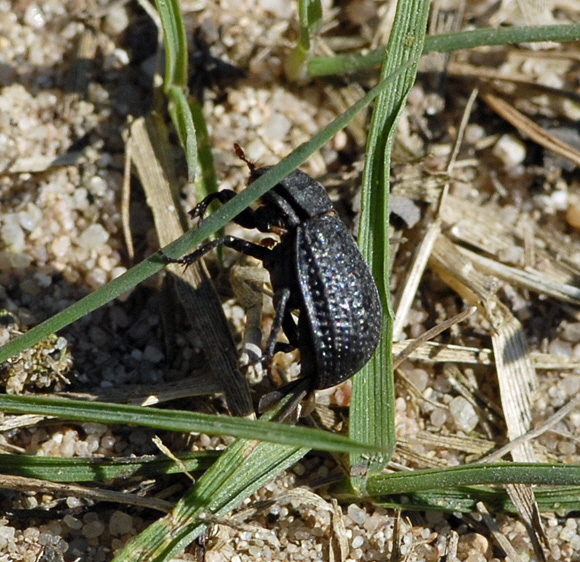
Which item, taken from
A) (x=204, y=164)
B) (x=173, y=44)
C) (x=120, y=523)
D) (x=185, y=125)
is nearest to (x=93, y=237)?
(x=204, y=164)

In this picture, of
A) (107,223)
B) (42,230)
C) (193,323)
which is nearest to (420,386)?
(193,323)

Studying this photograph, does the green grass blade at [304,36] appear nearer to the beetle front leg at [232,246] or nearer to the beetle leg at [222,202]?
the beetle leg at [222,202]

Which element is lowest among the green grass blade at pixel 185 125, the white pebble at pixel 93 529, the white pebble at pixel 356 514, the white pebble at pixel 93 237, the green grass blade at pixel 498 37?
the white pebble at pixel 356 514

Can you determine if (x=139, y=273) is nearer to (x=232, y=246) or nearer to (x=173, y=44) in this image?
(x=232, y=246)

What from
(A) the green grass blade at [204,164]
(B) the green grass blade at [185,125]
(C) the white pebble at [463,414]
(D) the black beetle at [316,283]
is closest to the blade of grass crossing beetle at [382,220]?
(D) the black beetle at [316,283]

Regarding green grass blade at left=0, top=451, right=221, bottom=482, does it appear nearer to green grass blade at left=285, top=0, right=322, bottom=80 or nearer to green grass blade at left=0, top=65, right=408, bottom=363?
Result: green grass blade at left=0, top=65, right=408, bottom=363
